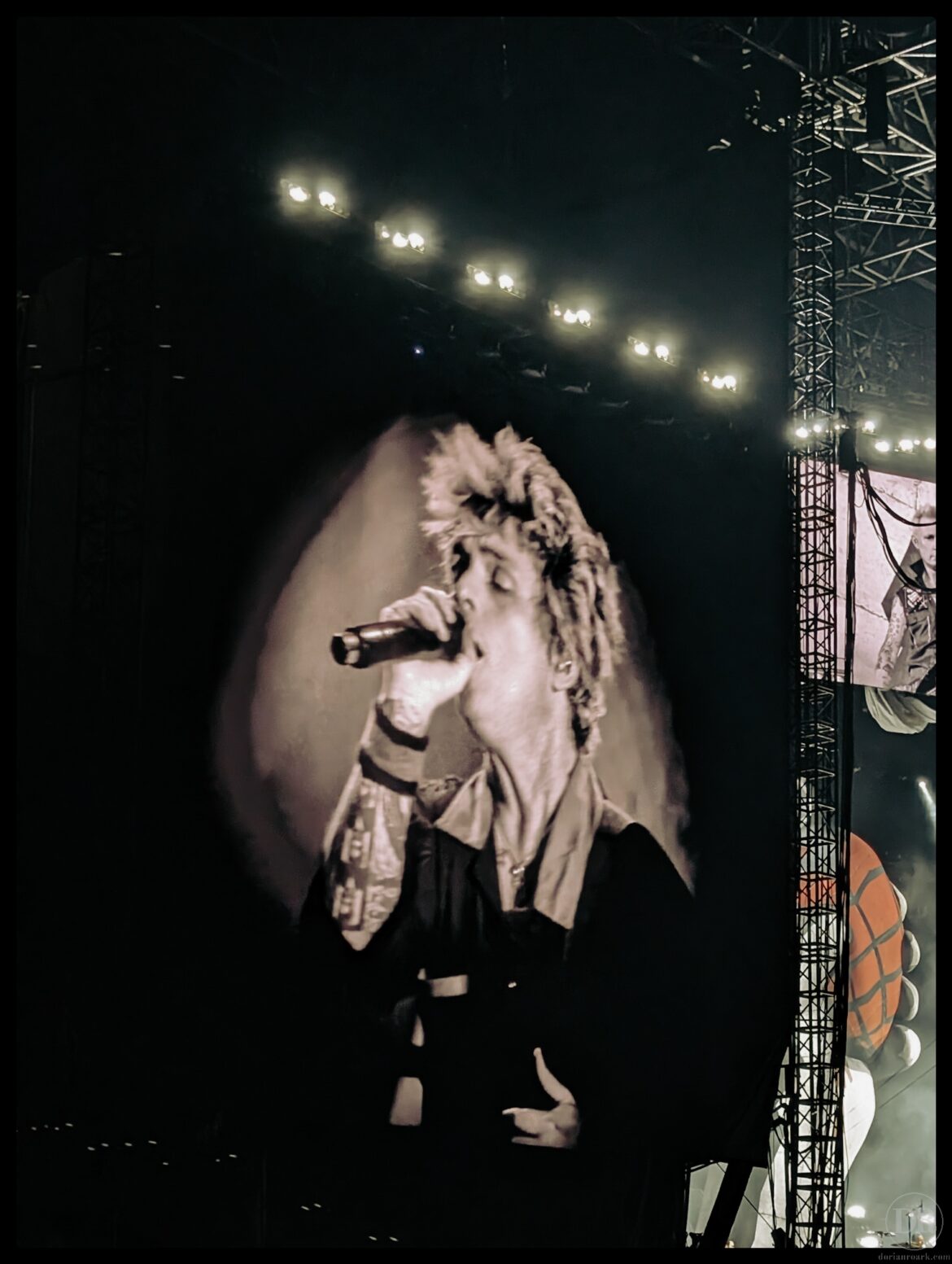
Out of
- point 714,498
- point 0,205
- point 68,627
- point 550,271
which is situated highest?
point 550,271

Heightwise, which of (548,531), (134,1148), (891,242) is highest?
(891,242)

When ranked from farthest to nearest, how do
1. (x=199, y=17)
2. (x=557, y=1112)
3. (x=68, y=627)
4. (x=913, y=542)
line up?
(x=913, y=542) → (x=557, y=1112) → (x=199, y=17) → (x=68, y=627)

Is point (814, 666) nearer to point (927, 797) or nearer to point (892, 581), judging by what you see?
point (892, 581)

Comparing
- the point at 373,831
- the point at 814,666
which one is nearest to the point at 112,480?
the point at 373,831

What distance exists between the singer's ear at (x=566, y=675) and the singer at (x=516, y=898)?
0.02 meters

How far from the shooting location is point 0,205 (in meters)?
7.75

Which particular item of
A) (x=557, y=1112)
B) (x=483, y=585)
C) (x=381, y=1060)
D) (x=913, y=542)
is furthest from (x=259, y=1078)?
(x=913, y=542)

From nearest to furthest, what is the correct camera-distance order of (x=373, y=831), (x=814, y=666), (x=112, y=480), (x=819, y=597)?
(x=112, y=480), (x=373, y=831), (x=814, y=666), (x=819, y=597)

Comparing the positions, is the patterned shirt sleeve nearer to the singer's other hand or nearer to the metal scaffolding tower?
the singer's other hand

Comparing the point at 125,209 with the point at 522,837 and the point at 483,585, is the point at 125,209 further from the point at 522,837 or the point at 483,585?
the point at 522,837

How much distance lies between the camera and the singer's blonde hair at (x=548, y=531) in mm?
10109

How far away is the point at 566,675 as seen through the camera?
1066 cm

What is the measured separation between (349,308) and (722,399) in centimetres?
A: 346

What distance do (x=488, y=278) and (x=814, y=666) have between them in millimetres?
3947
